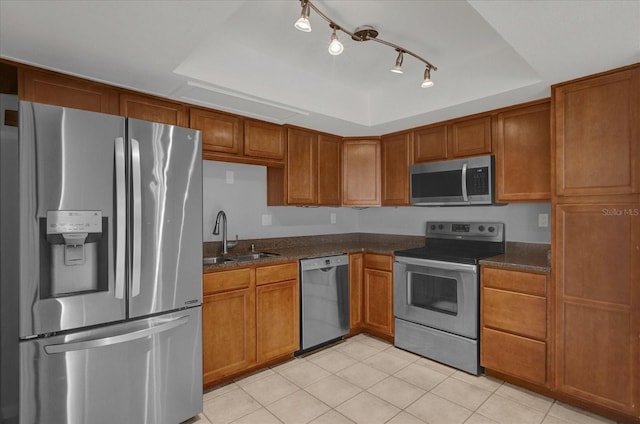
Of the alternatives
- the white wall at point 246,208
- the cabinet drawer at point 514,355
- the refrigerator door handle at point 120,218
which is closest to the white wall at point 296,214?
the white wall at point 246,208

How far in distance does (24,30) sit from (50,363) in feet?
5.35

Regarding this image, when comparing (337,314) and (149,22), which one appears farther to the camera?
(337,314)

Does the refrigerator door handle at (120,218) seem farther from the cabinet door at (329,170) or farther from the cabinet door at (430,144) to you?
the cabinet door at (430,144)

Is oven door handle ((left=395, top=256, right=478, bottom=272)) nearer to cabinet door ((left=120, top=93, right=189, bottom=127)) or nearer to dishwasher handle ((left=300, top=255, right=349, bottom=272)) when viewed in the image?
dishwasher handle ((left=300, top=255, right=349, bottom=272))

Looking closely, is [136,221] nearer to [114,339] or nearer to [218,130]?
[114,339]

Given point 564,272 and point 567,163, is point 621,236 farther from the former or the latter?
point 567,163

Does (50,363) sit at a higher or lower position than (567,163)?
lower

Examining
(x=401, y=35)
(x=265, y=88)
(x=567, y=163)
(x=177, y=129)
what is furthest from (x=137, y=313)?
(x=567, y=163)

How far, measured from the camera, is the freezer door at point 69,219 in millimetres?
1557

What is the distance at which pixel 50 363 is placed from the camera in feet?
5.29

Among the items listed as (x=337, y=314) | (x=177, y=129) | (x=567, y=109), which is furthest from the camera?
(x=337, y=314)

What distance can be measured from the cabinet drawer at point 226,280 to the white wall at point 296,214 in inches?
25.1

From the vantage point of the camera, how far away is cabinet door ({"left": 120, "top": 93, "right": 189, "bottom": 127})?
2.34m

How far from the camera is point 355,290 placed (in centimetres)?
348
